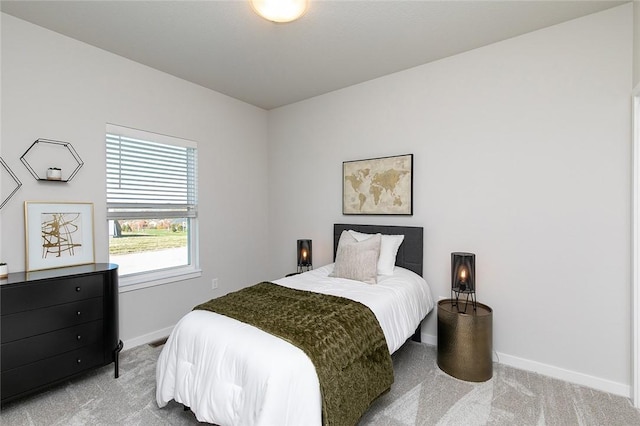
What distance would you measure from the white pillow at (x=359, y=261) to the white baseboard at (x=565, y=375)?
1351 millimetres

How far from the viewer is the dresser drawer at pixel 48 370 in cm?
199

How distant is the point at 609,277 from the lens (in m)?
2.30

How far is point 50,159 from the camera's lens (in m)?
2.55

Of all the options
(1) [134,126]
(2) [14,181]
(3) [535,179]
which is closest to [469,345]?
(3) [535,179]

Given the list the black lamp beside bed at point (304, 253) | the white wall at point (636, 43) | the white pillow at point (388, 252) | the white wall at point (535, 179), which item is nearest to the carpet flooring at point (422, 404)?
the white wall at point (535, 179)

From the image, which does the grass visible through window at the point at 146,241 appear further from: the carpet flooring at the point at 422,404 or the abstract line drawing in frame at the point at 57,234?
the carpet flooring at the point at 422,404

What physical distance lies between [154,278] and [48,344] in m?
1.16

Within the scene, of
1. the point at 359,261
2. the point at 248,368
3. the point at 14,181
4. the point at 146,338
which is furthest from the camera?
the point at 146,338

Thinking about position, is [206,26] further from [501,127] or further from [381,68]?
[501,127]

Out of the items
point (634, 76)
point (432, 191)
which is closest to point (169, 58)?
point (432, 191)

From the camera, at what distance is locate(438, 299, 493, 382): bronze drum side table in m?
2.40

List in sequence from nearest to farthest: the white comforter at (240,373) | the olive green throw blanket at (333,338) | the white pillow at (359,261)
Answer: the white comforter at (240,373)
the olive green throw blanket at (333,338)
the white pillow at (359,261)

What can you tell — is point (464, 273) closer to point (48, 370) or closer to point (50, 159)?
point (48, 370)

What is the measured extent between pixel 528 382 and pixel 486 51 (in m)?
2.84
